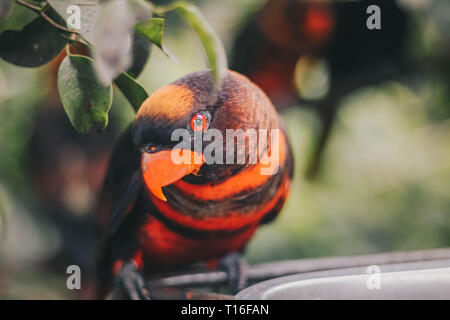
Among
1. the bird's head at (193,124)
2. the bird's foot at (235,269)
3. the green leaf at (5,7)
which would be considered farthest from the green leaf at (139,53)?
the bird's foot at (235,269)

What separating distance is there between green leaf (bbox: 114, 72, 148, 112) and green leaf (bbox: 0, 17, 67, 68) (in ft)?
0.25

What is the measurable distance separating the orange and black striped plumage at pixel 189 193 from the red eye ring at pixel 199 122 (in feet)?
0.04

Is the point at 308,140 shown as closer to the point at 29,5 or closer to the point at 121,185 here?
the point at 121,185

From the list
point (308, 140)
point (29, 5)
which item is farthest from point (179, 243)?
point (308, 140)

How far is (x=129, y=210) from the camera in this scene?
2.69 feet

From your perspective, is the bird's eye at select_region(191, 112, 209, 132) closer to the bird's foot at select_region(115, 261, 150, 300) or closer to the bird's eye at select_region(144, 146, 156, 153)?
the bird's eye at select_region(144, 146, 156, 153)

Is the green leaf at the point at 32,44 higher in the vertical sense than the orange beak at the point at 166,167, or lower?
higher

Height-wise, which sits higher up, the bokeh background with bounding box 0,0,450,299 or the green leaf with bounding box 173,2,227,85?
the bokeh background with bounding box 0,0,450,299

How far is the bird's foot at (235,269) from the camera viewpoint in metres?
0.85

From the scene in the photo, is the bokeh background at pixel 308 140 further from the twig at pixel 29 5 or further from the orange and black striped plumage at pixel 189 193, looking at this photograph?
the twig at pixel 29 5

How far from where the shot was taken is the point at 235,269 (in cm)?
94

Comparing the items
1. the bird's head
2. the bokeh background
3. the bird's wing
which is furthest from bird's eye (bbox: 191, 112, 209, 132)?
the bokeh background

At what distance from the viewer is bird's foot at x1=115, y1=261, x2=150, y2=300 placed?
32.3 inches

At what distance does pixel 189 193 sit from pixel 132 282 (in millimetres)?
224
